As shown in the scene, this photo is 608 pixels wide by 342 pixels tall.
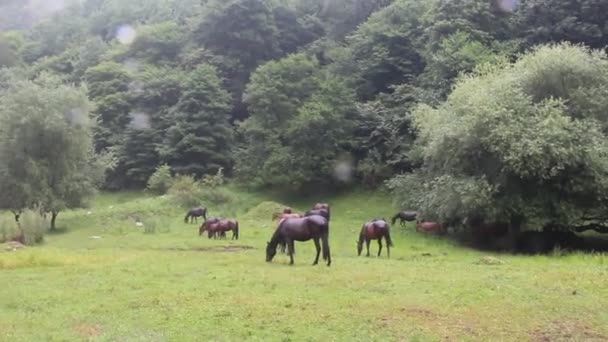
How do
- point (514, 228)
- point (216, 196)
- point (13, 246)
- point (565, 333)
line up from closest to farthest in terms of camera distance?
point (565, 333) < point (13, 246) < point (514, 228) < point (216, 196)

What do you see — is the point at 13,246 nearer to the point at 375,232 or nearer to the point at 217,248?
the point at 217,248

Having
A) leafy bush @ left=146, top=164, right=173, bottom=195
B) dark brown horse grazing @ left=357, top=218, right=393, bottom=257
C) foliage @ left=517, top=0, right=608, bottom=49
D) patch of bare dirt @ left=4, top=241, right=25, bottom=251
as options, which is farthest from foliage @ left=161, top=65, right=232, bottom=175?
dark brown horse grazing @ left=357, top=218, right=393, bottom=257

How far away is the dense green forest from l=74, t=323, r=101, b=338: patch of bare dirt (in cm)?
2067

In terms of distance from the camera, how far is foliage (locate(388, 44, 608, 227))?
28328 millimetres

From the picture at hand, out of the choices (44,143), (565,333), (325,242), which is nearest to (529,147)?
(325,242)

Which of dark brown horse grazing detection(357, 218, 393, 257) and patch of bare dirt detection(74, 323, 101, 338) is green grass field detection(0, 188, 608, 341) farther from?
dark brown horse grazing detection(357, 218, 393, 257)

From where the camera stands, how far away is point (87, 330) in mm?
11531

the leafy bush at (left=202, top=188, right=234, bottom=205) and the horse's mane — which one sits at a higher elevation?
the leafy bush at (left=202, top=188, right=234, bottom=205)

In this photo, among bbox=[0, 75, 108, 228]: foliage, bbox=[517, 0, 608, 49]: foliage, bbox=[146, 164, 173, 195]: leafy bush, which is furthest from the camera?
bbox=[146, 164, 173, 195]: leafy bush

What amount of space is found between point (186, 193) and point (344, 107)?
1598cm

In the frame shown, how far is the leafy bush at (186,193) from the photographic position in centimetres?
4697

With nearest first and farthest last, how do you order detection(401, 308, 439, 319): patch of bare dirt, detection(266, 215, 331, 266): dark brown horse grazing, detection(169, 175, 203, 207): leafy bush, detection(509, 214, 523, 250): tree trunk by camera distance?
detection(401, 308, 439, 319): patch of bare dirt → detection(266, 215, 331, 266): dark brown horse grazing → detection(509, 214, 523, 250): tree trunk → detection(169, 175, 203, 207): leafy bush

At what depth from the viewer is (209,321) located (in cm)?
1211

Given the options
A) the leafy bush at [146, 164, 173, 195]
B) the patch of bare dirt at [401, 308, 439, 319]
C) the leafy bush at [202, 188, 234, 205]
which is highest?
the leafy bush at [146, 164, 173, 195]
